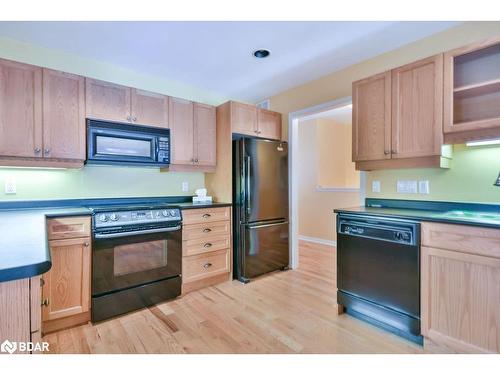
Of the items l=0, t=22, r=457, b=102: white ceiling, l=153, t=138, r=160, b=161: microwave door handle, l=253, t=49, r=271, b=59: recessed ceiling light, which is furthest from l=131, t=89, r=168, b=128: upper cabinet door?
l=253, t=49, r=271, b=59: recessed ceiling light

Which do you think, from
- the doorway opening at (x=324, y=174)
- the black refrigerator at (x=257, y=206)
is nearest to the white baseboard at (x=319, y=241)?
the doorway opening at (x=324, y=174)

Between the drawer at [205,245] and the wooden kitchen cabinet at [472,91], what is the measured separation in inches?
88.9

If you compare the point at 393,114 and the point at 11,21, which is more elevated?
the point at 11,21

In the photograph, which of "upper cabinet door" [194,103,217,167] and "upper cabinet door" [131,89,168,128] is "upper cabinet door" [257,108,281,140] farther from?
"upper cabinet door" [131,89,168,128]

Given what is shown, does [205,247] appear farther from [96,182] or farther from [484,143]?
[484,143]

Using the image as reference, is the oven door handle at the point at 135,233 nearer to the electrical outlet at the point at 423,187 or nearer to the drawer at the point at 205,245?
the drawer at the point at 205,245

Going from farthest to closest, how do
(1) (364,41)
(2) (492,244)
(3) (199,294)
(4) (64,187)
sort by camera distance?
(3) (199,294), (4) (64,187), (1) (364,41), (2) (492,244)

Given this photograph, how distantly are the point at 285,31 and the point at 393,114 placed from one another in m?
1.13

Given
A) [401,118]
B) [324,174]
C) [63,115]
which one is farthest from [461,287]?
[324,174]

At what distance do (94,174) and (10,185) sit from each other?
0.65m

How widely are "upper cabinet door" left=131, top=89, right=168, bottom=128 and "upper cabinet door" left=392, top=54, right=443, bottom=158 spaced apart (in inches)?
87.1

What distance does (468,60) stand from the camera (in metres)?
1.91

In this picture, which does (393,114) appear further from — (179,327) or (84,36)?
(84,36)
